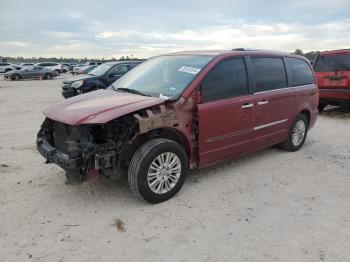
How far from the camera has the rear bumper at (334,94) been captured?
31.4ft

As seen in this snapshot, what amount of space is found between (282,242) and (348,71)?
769cm

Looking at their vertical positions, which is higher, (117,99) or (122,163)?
(117,99)

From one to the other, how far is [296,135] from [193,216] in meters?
3.24

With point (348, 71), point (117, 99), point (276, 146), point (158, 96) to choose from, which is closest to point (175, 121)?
point (158, 96)

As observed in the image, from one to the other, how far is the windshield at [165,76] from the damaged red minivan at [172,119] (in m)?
0.02

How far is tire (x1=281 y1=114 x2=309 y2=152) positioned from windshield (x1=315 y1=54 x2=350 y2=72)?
4.32 meters

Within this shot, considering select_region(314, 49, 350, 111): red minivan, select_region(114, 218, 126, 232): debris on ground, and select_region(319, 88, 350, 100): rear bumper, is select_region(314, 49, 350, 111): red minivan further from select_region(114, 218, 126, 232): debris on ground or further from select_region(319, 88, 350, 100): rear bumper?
select_region(114, 218, 126, 232): debris on ground

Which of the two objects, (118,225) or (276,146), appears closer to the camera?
(118,225)

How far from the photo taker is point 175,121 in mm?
Result: 4195

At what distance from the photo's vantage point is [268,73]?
17.8ft

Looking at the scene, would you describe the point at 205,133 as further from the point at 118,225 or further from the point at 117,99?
the point at 118,225

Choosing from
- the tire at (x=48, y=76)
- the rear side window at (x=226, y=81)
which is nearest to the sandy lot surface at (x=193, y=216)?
the rear side window at (x=226, y=81)

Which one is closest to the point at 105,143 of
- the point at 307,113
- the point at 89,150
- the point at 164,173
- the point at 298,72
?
the point at 89,150

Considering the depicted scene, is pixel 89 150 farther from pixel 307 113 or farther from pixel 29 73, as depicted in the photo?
pixel 29 73
